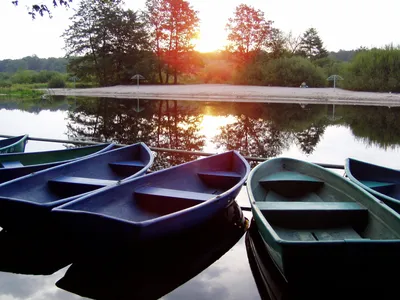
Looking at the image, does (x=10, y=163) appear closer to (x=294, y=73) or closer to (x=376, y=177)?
(x=376, y=177)

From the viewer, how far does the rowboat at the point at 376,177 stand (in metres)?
3.55

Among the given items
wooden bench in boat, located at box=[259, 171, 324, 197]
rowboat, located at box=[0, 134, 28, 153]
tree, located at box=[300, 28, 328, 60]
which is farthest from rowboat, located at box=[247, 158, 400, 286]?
tree, located at box=[300, 28, 328, 60]

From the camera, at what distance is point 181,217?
2408 mm

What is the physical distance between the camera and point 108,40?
27281 mm

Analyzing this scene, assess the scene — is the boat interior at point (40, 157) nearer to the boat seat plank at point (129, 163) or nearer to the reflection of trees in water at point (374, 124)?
the boat seat plank at point (129, 163)

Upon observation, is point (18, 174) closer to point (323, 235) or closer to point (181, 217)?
point (181, 217)

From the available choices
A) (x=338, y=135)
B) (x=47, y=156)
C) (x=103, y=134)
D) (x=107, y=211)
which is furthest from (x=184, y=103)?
(x=107, y=211)

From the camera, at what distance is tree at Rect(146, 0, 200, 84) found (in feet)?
85.1

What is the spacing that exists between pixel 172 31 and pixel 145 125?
1573cm

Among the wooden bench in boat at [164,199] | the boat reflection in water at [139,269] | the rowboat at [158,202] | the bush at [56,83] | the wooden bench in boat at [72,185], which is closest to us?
the rowboat at [158,202]

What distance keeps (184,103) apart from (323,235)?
15.9 meters

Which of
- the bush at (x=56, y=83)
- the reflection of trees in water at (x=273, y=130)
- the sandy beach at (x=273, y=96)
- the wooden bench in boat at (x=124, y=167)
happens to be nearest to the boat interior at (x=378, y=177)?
the wooden bench in boat at (x=124, y=167)

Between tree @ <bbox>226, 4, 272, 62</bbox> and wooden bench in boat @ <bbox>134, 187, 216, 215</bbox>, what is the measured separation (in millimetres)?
23962

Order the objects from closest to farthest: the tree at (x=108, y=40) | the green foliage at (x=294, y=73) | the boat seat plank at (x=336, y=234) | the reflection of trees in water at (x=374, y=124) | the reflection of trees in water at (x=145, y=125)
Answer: the boat seat plank at (x=336, y=234)
the reflection of trees in water at (x=145, y=125)
the reflection of trees in water at (x=374, y=124)
the green foliage at (x=294, y=73)
the tree at (x=108, y=40)
